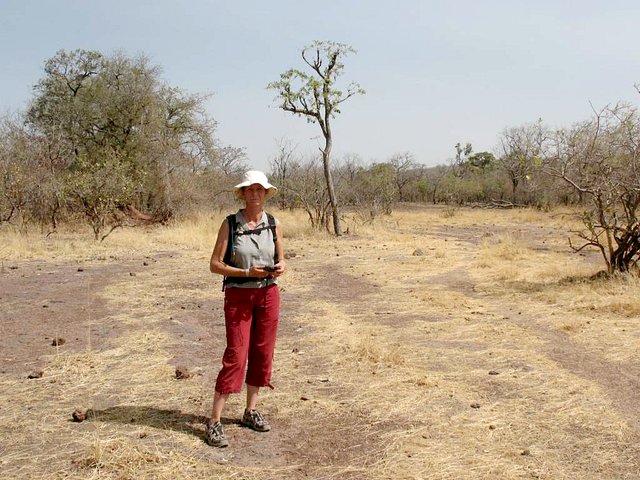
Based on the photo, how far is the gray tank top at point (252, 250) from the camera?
3564 millimetres

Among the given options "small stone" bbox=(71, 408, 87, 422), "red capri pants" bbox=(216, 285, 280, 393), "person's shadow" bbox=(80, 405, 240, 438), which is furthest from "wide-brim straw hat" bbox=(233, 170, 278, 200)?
"small stone" bbox=(71, 408, 87, 422)

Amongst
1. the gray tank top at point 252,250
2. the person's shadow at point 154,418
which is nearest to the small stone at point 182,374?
the person's shadow at point 154,418

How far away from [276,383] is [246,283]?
4.79ft

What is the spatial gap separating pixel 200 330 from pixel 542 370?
11.9 ft

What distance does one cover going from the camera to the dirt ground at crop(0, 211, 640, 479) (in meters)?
3.31

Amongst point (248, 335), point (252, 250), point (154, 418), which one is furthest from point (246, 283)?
point (154, 418)

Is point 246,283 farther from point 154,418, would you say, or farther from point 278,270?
point 154,418

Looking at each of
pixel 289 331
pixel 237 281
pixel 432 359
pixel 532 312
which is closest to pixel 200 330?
pixel 289 331

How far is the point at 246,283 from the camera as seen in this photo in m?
3.58

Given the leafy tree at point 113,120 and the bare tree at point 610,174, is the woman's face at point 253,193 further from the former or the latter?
the leafy tree at point 113,120

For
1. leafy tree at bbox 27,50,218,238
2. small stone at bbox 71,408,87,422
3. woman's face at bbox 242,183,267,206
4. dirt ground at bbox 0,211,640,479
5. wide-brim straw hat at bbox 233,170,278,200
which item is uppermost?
leafy tree at bbox 27,50,218,238

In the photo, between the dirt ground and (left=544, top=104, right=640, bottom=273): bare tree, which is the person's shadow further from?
(left=544, top=104, right=640, bottom=273): bare tree

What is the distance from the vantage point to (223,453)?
3410 millimetres

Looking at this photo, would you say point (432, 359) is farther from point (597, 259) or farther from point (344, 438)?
point (597, 259)
